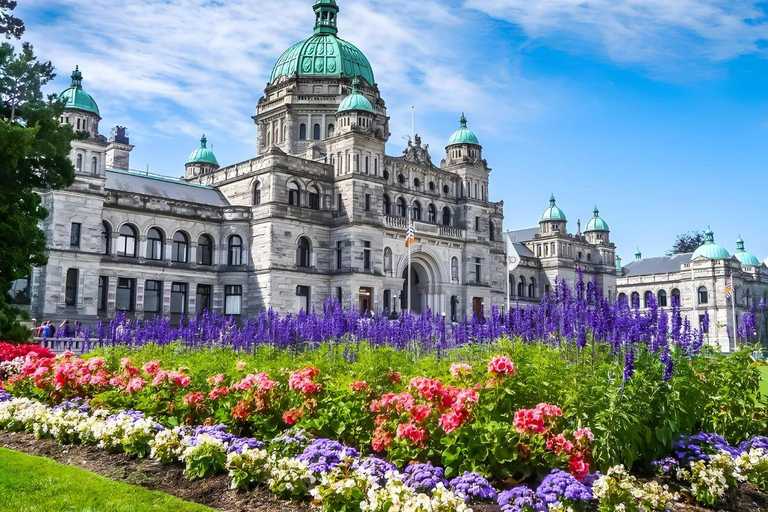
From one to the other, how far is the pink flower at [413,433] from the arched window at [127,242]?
117 ft

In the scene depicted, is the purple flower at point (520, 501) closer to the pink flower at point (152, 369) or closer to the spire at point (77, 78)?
the pink flower at point (152, 369)

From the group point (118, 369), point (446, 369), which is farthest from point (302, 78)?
point (446, 369)

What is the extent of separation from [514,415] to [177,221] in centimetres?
3777

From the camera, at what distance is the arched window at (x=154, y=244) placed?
1667 inches

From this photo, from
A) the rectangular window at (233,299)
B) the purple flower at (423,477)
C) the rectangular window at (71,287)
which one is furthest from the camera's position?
the rectangular window at (233,299)

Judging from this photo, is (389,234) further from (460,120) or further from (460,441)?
(460,441)

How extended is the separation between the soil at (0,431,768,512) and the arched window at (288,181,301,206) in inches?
1368

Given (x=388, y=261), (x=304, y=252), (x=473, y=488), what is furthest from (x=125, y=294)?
(x=473, y=488)

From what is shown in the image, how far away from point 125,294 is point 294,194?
12.2 meters

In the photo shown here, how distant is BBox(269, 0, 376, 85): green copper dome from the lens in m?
57.9

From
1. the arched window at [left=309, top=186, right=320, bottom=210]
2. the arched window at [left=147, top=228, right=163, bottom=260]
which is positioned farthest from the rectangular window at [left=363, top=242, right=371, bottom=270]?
the arched window at [left=147, top=228, right=163, bottom=260]

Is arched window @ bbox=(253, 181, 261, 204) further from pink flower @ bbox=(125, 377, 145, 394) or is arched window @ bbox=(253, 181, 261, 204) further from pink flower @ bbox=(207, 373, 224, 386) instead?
pink flower @ bbox=(207, 373, 224, 386)

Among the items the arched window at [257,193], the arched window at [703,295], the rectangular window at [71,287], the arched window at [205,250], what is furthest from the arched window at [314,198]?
the arched window at [703,295]

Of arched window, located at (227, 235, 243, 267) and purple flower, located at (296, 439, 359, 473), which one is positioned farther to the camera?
arched window, located at (227, 235, 243, 267)
